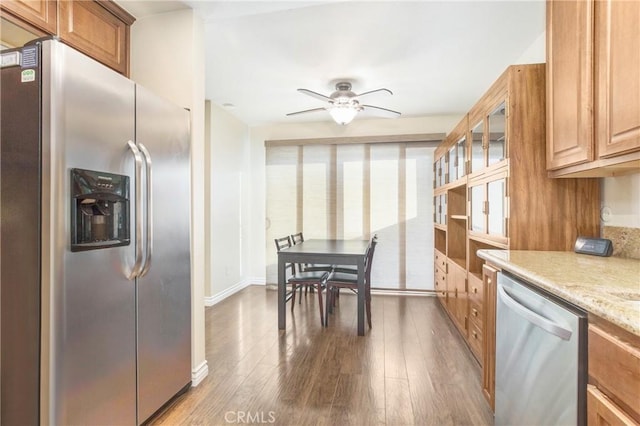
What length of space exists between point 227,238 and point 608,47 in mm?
4312

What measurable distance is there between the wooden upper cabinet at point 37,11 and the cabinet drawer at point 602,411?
279 cm

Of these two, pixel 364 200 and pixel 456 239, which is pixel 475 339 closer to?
pixel 456 239

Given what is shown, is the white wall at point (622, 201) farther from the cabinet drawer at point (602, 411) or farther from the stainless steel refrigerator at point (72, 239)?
the stainless steel refrigerator at point (72, 239)

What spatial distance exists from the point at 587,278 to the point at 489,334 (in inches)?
31.4

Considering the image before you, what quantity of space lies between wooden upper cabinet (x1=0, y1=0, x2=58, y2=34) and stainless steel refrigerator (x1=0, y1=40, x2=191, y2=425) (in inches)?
17.0

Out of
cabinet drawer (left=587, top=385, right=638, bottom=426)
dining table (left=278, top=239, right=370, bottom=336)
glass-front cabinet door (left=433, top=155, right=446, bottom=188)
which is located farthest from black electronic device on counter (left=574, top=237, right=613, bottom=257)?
glass-front cabinet door (left=433, top=155, right=446, bottom=188)

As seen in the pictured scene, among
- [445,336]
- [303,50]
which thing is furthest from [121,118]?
[445,336]

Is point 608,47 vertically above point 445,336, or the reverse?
point 608,47

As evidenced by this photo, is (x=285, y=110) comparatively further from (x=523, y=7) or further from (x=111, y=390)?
(x=111, y=390)

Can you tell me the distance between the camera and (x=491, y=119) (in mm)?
2229

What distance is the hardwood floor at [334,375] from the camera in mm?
1851

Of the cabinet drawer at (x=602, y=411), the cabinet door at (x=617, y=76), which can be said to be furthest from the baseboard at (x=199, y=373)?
the cabinet door at (x=617, y=76)

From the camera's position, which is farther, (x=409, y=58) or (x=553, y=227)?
(x=409, y=58)

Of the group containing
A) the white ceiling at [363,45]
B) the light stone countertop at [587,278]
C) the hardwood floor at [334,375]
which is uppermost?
the white ceiling at [363,45]
